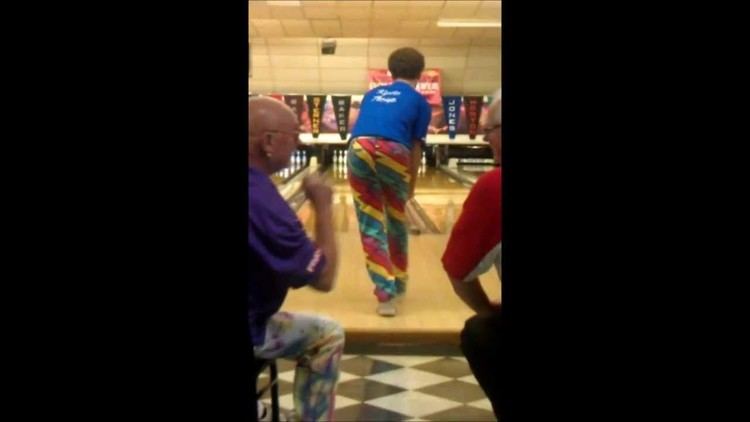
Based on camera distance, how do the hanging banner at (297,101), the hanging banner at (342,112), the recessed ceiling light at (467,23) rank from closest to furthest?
the recessed ceiling light at (467,23), the hanging banner at (297,101), the hanging banner at (342,112)

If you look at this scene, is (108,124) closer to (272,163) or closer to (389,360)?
(272,163)

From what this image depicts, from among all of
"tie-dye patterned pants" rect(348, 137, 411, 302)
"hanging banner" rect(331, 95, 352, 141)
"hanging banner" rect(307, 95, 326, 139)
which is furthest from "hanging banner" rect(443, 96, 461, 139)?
"tie-dye patterned pants" rect(348, 137, 411, 302)

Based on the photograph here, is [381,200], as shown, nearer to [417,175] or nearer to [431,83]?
[417,175]

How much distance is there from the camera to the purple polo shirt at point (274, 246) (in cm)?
171

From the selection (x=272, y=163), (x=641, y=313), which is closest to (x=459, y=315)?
(x=272, y=163)

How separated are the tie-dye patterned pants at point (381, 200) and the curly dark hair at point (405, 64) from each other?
0.27m

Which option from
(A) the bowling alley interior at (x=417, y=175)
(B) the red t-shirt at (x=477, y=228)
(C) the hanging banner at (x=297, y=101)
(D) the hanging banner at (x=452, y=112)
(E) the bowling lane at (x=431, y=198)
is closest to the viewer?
(B) the red t-shirt at (x=477, y=228)

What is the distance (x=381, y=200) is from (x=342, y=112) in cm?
1082

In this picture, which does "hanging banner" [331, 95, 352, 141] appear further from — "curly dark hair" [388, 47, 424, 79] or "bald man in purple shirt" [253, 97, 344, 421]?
"bald man in purple shirt" [253, 97, 344, 421]

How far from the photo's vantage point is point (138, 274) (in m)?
1.10

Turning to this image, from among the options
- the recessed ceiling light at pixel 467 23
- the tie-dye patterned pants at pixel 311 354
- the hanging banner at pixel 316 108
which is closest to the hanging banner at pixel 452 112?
the hanging banner at pixel 316 108

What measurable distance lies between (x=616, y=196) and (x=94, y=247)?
2.04ft

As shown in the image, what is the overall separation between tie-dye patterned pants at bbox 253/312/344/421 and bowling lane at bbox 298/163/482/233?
10.8ft

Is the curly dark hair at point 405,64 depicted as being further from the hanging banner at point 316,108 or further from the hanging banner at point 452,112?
the hanging banner at point 452,112
